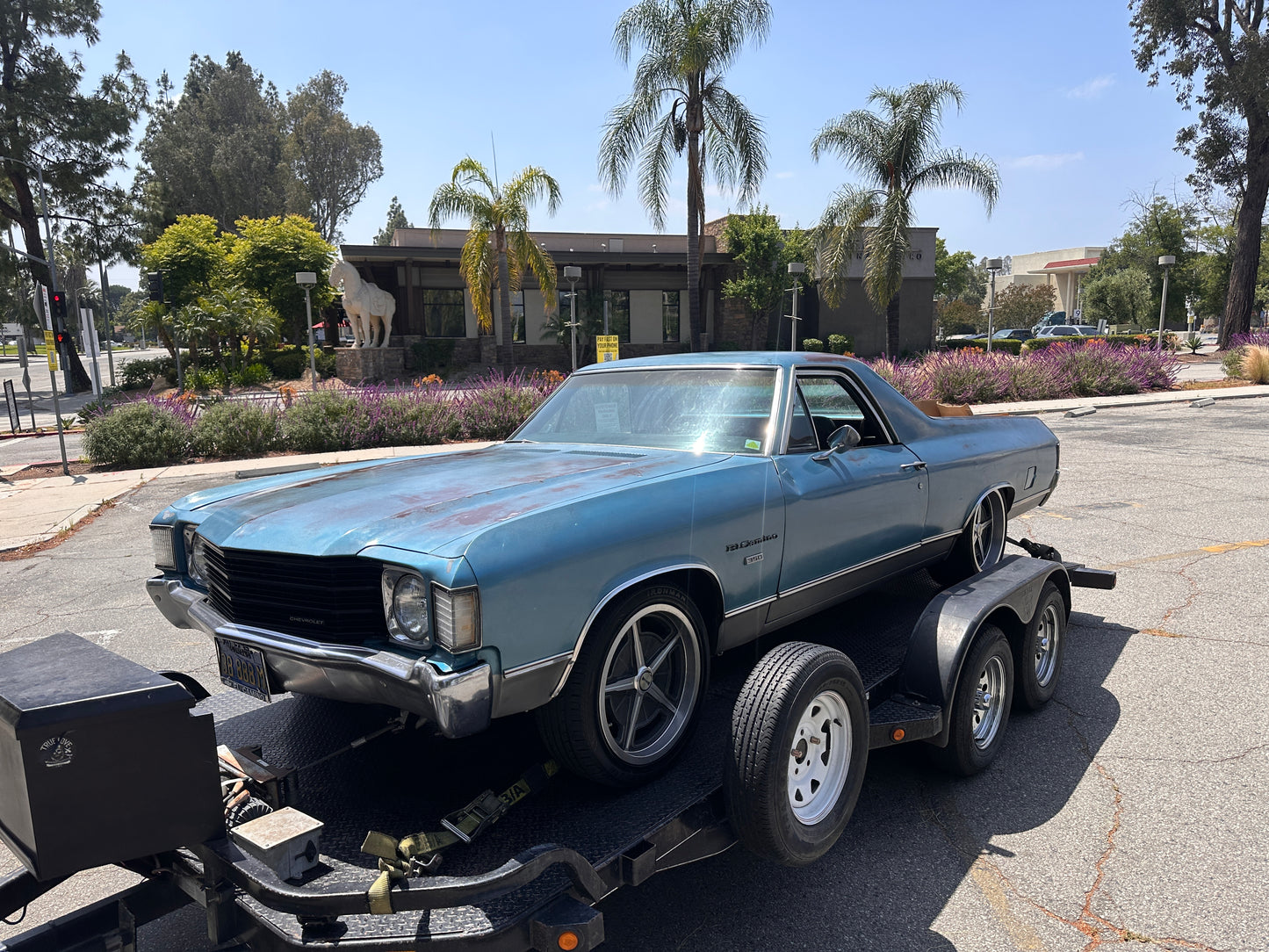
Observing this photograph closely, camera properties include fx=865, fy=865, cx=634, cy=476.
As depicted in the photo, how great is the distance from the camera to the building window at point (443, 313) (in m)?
35.4

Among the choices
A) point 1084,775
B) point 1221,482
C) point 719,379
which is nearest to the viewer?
point 1084,775

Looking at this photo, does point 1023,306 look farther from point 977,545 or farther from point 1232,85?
point 977,545

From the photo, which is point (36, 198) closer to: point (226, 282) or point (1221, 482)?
point (226, 282)

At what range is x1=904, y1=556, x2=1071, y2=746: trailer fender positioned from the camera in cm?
333

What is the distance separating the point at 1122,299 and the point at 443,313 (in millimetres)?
50320

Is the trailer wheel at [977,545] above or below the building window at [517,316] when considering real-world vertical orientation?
below

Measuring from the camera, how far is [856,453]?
3.93 m

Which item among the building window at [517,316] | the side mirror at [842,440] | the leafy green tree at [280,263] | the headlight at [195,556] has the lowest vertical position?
the headlight at [195,556]

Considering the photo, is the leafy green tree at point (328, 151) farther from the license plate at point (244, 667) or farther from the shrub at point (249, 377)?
the license plate at point (244, 667)

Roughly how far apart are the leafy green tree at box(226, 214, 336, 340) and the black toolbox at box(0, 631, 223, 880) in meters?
35.3

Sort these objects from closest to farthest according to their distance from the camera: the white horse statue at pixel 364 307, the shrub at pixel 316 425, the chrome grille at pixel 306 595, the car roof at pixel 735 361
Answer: the chrome grille at pixel 306 595, the car roof at pixel 735 361, the shrub at pixel 316 425, the white horse statue at pixel 364 307

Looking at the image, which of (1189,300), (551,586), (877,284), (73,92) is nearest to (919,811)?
(551,586)

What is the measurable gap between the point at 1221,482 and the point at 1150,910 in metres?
9.34

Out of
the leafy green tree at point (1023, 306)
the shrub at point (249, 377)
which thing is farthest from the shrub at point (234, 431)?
the leafy green tree at point (1023, 306)
